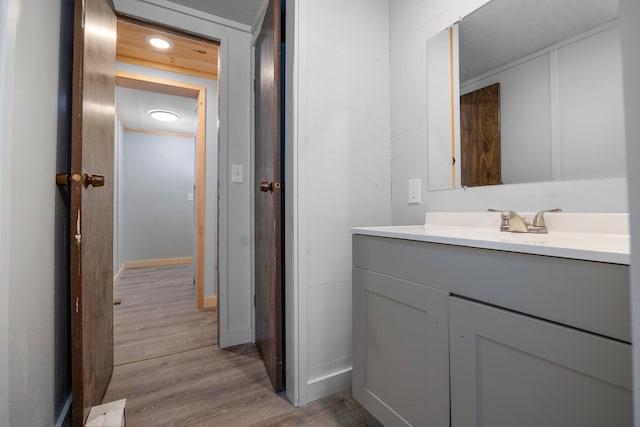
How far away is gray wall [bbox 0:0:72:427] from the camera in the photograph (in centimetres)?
72

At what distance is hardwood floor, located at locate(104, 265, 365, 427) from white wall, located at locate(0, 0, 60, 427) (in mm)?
436

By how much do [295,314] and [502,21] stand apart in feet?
5.03

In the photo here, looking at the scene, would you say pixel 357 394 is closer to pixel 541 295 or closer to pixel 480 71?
pixel 541 295

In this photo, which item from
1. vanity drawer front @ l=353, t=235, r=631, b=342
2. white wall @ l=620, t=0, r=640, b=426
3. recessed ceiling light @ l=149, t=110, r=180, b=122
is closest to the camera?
white wall @ l=620, t=0, r=640, b=426

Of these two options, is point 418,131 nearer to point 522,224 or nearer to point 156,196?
point 522,224

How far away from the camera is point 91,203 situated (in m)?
1.13

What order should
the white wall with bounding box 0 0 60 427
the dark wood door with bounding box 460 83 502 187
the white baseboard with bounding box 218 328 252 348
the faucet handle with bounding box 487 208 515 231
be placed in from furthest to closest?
the white baseboard with bounding box 218 328 252 348, the dark wood door with bounding box 460 83 502 187, the faucet handle with bounding box 487 208 515 231, the white wall with bounding box 0 0 60 427

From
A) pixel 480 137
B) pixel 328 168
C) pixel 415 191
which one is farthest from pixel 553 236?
pixel 328 168

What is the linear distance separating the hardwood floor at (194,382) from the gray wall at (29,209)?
1.35 feet

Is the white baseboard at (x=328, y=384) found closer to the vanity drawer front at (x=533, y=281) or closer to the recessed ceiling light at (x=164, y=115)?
the vanity drawer front at (x=533, y=281)

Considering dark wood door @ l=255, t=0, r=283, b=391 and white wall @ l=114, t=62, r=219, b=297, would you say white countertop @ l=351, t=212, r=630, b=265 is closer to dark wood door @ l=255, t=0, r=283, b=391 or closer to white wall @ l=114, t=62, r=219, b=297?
dark wood door @ l=255, t=0, r=283, b=391

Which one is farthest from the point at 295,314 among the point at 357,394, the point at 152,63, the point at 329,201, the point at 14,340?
the point at 152,63

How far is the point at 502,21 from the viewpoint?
1.13 m

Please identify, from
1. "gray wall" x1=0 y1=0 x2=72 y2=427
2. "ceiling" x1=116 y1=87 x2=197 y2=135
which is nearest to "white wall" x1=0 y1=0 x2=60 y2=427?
"gray wall" x1=0 y1=0 x2=72 y2=427
